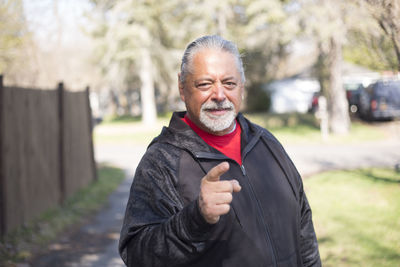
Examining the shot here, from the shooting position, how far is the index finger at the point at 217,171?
5.52 ft

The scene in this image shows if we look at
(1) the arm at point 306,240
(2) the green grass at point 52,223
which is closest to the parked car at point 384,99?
(2) the green grass at point 52,223

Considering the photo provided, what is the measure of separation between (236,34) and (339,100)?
11.4m

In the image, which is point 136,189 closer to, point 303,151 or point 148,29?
point 303,151

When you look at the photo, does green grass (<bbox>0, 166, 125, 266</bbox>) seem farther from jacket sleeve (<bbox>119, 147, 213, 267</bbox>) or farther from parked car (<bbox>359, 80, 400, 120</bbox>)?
parked car (<bbox>359, 80, 400, 120</bbox>)

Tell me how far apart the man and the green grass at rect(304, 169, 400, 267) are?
3.18 meters

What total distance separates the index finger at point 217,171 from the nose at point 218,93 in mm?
672

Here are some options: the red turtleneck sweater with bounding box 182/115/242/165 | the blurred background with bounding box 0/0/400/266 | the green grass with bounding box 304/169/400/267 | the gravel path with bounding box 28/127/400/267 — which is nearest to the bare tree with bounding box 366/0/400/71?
the blurred background with bounding box 0/0/400/266

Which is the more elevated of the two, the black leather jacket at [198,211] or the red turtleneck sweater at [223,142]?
the red turtleneck sweater at [223,142]

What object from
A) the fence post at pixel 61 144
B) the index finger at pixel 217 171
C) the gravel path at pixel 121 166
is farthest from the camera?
the fence post at pixel 61 144

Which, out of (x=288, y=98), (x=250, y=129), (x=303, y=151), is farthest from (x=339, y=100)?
(x=288, y=98)

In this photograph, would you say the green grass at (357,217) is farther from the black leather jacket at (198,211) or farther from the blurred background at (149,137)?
the black leather jacket at (198,211)

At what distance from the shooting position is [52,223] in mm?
7297

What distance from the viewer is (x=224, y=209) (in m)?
1.73

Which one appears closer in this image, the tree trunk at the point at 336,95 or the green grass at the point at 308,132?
the green grass at the point at 308,132
